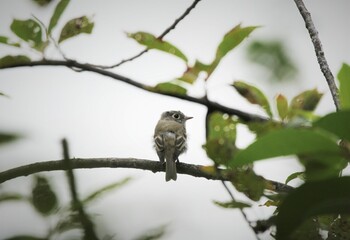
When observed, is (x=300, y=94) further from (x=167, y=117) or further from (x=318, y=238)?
(x=167, y=117)

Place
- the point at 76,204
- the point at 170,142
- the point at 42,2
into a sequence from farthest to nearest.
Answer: the point at 170,142
the point at 42,2
the point at 76,204

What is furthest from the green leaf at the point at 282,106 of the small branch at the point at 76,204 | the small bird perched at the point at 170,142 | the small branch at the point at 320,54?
the small bird perched at the point at 170,142

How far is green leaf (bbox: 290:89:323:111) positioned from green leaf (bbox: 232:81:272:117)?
75 mm

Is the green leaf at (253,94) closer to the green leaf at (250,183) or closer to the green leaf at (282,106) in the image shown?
the green leaf at (282,106)

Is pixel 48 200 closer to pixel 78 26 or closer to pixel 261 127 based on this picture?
pixel 261 127

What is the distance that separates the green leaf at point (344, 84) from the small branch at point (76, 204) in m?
0.58

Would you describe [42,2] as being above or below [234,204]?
above

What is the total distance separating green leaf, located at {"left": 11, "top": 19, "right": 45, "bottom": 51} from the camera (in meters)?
1.65

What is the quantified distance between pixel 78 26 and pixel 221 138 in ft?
3.17

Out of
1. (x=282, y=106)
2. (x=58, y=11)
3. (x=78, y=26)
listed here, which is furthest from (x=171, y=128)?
(x=282, y=106)

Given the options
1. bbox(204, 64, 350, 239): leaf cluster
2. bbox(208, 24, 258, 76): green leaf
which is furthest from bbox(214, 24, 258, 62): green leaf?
bbox(204, 64, 350, 239): leaf cluster

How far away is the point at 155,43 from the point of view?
1434 mm

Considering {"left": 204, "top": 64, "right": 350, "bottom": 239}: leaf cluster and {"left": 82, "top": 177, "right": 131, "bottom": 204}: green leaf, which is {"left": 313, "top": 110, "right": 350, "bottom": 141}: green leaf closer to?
{"left": 204, "top": 64, "right": 350, "bottom": 239}: leaf cluster

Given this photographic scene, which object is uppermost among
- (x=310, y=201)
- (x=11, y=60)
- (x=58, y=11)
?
(x=58, y=11)
